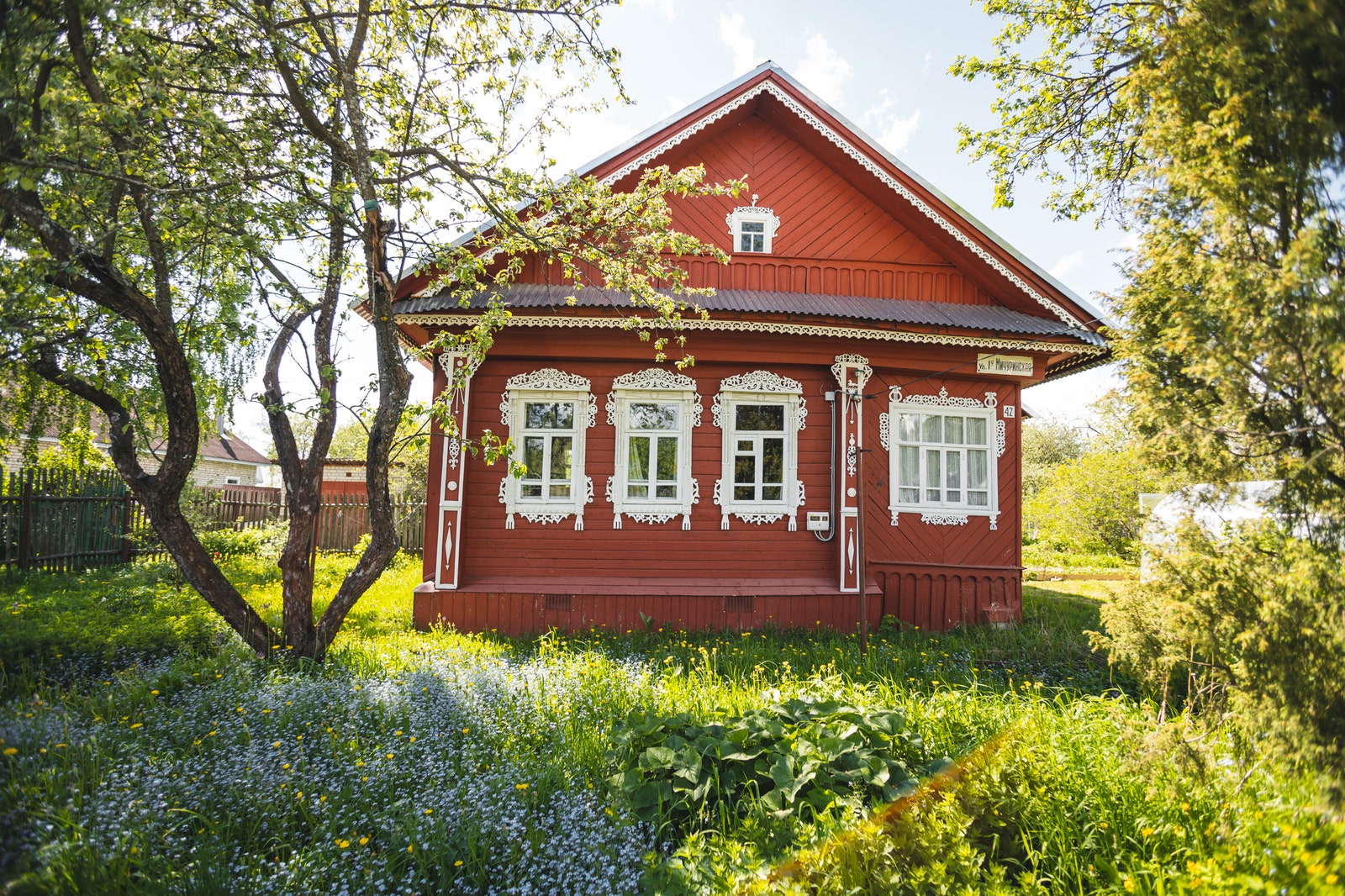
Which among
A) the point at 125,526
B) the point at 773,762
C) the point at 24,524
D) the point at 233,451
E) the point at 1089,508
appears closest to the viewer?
the point at 773,762

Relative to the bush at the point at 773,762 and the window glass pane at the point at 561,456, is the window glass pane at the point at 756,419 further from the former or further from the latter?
the bush at the point at 773,762

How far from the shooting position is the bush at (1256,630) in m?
2.31

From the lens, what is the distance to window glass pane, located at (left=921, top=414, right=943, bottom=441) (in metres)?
8.83

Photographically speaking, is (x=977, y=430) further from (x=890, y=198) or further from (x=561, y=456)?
(x=561, y=456)

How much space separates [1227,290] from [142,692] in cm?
731

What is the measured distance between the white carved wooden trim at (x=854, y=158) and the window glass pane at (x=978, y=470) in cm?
229

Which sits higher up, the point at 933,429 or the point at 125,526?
the point at 933,429

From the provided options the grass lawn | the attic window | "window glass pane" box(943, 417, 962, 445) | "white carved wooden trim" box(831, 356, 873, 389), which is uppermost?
the attic window

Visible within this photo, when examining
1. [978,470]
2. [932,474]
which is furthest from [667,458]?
[978,470]

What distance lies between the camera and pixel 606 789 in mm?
3439

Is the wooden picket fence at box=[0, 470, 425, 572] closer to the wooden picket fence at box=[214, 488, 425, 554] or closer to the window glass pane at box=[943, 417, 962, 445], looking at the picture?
the wooden picket fence at box=[214, 488, 425, 554]

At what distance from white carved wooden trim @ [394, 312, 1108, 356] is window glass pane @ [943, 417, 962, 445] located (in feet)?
3.64

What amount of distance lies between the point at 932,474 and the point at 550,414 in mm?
5765

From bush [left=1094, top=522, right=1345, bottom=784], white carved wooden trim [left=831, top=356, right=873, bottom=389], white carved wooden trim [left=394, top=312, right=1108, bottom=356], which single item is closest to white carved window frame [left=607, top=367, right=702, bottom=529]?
white carved wooden trim [left=394, top=312, right=1108, bottom=356]
